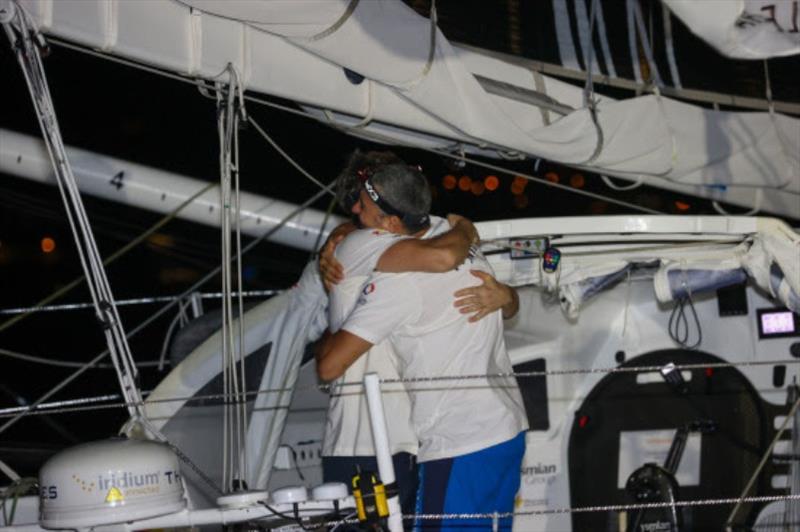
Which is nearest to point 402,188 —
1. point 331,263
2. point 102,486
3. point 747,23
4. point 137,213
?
point 331,263

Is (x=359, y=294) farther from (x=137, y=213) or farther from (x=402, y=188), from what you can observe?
(x=137, y=213)

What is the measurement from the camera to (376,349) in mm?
5078

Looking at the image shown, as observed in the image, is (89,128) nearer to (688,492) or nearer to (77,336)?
(77,336)

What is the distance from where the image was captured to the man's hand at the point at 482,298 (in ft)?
15.9

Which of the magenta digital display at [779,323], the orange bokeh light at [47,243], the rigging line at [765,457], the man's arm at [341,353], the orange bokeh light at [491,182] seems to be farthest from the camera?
the orange bokeh light at [47,243]

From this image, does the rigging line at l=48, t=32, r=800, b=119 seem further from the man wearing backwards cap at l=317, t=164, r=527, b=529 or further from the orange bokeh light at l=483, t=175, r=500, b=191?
the orange bokeh light at l=483, t=175, r=500, b=191

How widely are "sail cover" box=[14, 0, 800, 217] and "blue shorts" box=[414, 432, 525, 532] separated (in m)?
1.37

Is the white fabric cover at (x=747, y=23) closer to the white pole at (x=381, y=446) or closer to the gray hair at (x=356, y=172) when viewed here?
the gray hair at (x=356, y=172)

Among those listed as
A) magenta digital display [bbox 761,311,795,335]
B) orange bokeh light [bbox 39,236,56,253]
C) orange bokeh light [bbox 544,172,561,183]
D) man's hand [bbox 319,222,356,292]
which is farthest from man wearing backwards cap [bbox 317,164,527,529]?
orange bokeh light [bbox 39,236,56,253]

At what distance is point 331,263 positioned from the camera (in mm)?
5008

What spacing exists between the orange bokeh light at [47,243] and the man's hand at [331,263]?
420 inches

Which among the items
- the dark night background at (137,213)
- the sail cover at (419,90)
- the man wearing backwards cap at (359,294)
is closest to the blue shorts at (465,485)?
the man wearing backwards cap at (359,294)

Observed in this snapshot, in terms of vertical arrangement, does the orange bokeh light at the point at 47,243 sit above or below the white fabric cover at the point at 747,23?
above

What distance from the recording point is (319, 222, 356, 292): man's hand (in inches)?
195
